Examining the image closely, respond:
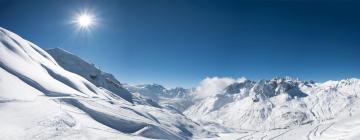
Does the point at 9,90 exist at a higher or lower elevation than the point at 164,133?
higher

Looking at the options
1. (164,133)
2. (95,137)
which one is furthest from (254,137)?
(164,133)

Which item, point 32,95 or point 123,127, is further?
point 123,127

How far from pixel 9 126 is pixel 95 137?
409 inches

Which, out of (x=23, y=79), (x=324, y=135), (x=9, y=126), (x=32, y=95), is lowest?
(x=324, y=135)

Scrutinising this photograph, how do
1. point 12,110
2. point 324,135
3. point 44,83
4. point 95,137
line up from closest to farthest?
point 324,135
point 95,137
point 12,110
point 44,83

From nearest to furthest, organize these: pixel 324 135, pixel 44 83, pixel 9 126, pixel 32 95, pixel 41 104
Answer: pixel 324 135
pixel 9 126
pixel 41 104
pixel 32 95
pixel 44 83

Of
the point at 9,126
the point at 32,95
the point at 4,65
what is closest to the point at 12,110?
the point at 9,126

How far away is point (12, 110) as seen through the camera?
46.5m

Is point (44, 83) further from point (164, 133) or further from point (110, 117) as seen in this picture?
point (164, 133)

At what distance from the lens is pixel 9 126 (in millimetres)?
39625

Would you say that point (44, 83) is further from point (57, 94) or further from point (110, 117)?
point (110, 117)

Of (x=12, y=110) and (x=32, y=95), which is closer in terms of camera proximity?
(x=12, y=110)

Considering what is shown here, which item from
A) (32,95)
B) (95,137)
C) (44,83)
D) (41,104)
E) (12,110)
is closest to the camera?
(95,137)

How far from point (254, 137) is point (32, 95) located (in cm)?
4061
